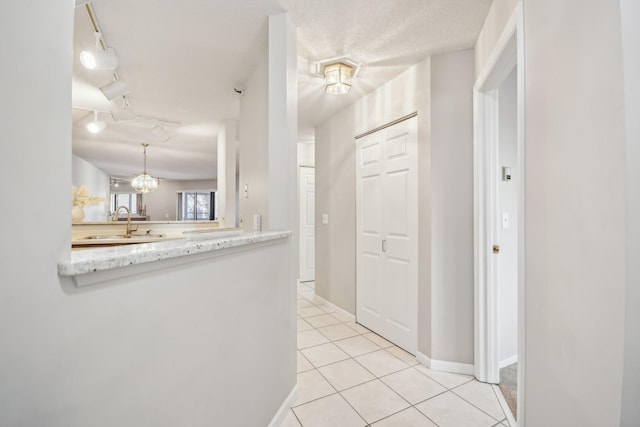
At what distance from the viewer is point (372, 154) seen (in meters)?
2.91

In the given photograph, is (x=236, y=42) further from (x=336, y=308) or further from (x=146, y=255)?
(x=336, y=308)

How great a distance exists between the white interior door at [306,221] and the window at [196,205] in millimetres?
7313

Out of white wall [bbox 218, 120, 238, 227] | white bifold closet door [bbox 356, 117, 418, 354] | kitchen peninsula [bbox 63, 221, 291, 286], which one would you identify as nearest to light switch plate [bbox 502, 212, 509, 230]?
white bifold closet door [bbox 356, 117, 418, 354]

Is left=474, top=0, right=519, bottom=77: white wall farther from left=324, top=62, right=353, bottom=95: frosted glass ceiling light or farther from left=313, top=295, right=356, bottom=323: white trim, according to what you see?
left=313, top=295, right=356, bottom=323: white trim

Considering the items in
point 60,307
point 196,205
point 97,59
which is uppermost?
point 97,59

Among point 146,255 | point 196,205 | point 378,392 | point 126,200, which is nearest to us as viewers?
point 146,255

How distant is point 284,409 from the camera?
1.66m

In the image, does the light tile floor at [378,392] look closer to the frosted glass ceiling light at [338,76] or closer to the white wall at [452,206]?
the white wall at [452,206]

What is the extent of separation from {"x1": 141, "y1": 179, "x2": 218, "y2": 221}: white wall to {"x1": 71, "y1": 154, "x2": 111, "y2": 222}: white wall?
1837mm

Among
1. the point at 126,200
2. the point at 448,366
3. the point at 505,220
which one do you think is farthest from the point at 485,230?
the point at 126,200

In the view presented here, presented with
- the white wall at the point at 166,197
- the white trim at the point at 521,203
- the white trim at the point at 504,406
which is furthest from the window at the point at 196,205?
the white trim at the point at 521,203

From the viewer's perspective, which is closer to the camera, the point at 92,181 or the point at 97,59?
the point at 97,59

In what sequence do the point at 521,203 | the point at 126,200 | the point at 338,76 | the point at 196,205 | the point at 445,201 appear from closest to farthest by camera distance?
the point at 521,203 < the point at 445,201 < the point at 338,76 < the point at 196,205 < the point at 126,200

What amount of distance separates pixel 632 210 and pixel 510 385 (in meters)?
1.79
